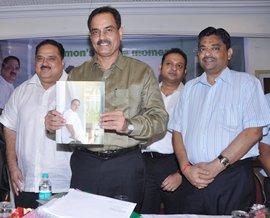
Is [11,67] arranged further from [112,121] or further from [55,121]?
[112,121]

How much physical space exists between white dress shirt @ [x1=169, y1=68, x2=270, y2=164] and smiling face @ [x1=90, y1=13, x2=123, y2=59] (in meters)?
0.78

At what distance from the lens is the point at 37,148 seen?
2527 millimetres

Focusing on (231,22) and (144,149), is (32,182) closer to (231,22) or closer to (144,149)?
(144,149)

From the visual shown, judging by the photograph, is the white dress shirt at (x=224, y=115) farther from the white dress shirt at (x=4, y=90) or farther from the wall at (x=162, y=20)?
the white dress shirt at (x=4, y=90)

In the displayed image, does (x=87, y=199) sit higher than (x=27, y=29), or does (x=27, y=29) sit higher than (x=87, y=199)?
(x=27, y=29)

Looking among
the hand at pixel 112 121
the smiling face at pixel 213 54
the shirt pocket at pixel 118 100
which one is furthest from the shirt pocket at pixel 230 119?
the hand at pixel 112 121

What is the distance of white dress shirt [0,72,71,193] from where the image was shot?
98.9 inches

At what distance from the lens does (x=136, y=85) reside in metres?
2.12

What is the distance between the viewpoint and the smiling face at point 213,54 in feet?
7.80

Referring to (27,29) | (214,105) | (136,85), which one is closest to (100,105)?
(136,85)

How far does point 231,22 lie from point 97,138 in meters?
3.00

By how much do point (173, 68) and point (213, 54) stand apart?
28.2 inches

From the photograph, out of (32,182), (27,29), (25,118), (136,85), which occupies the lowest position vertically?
(32,182)

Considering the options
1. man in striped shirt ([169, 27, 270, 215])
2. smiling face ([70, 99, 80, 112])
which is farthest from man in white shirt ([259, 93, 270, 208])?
smiling face ([70, 99, 80, 112])
